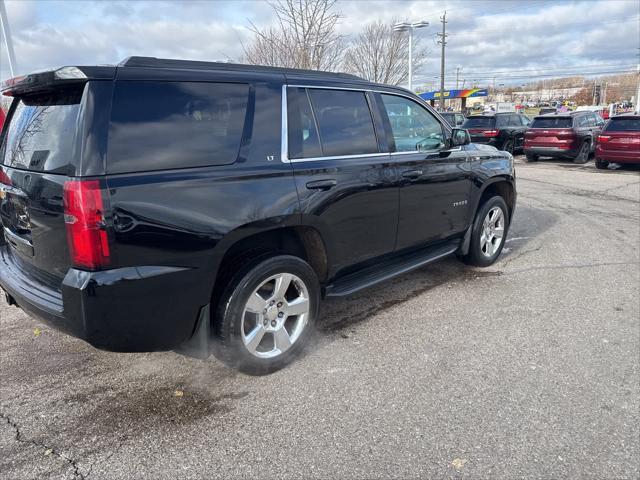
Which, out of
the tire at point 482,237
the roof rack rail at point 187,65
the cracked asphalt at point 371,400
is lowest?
the cracked asphalt at point 371,400

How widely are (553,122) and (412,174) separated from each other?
13909mm

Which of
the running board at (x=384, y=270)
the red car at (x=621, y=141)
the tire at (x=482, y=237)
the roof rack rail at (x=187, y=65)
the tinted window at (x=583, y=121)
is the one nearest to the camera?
the roof rack rail at (x=187, y=65)

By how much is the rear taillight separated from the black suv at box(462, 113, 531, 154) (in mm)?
16633

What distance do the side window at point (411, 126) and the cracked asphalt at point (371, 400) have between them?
142cm

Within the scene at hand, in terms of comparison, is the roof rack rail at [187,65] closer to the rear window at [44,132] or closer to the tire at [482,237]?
the rear window at [44,132]

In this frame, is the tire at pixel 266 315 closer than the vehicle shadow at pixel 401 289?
Yes

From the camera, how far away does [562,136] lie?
1538 cm

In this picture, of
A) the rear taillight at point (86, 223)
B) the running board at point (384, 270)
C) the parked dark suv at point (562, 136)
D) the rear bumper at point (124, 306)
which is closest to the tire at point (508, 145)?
the parked dark suv at point (562, 136)

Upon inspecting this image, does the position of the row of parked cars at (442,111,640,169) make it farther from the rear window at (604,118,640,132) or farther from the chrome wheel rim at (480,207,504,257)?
the chrome wheel rim at (480,207,504,257)

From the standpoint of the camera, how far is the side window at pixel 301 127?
3145 millimetres

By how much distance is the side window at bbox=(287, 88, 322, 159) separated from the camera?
3.14m

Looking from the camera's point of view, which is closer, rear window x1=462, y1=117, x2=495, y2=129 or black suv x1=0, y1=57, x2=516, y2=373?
black suv x1=0, y1=57, x2=516, y2=373

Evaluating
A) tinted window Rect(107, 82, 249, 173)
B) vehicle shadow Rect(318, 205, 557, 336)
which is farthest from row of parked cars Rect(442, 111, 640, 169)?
tinted window Rect(107, 82, 249, 173)

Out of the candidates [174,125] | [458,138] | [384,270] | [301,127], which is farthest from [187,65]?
[458,138]
